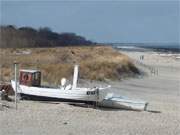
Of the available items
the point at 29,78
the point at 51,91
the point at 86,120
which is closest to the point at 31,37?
the point at 29,78

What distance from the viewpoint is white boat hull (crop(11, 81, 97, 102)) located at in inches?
1043

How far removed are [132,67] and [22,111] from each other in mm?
27955

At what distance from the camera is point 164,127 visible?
2133 cm

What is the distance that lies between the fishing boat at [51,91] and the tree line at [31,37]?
51088mm

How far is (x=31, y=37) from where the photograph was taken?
10300cm

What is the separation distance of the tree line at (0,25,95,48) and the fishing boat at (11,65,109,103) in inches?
2011

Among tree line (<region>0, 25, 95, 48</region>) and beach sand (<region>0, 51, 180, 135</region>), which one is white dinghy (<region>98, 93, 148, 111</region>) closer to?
beach sand (<region>0, 51, 180, 135</region>)

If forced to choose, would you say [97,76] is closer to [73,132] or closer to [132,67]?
[132,67]

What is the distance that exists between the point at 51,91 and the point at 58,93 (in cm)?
37

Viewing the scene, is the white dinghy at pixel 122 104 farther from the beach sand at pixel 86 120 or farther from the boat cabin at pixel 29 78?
the boat cabin at pixel 29 78

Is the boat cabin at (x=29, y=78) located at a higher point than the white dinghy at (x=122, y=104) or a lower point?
higher

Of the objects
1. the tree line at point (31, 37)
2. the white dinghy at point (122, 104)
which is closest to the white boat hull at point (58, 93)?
the white dinghy at point (122, 104)

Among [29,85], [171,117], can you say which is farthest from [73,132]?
[29,85]

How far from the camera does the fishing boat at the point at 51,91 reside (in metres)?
→ 26.5
